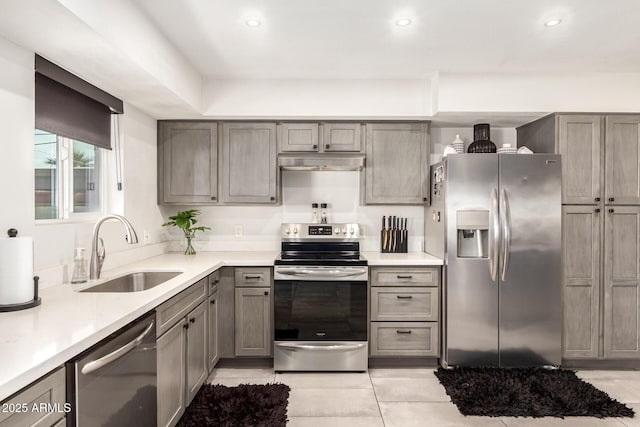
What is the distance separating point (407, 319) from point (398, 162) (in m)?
1.36

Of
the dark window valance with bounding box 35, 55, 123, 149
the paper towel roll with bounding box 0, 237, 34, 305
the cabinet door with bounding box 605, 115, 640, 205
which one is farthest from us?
the cabinet door with bounding box 605, 115, 640, 205

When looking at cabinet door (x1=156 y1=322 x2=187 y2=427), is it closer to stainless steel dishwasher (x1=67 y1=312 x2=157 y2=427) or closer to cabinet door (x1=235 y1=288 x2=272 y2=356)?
stainless steel dishwasher (x1=67 y1=312 x2=157 y2=427)

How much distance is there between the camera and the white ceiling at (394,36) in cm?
220

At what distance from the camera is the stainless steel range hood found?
3.38 meters

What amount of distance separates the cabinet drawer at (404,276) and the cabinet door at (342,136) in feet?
3.64

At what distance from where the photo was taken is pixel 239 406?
2521 millimetres

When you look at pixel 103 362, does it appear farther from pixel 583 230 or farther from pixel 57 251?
pixel 583 230

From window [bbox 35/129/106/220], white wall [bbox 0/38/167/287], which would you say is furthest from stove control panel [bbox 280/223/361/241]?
window [bbox 35/129/106/220]

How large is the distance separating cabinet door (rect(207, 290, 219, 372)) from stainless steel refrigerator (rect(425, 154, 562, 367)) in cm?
181

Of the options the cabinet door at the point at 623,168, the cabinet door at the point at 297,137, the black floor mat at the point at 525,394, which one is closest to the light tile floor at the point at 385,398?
the black floor mat at the point at 525,394

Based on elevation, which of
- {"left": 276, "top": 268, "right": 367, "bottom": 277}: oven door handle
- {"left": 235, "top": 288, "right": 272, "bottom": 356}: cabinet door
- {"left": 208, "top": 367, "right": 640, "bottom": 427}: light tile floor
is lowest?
{"left": 208, "top": 367, "right": 640, "bottom": 427}: light tile floor

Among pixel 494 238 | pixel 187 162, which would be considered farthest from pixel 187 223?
pixel 494 238

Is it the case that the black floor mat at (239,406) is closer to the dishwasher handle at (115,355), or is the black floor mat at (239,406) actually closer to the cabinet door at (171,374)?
the cabinet door at (171,374)

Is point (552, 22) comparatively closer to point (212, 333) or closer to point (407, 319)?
point (407, 319)
